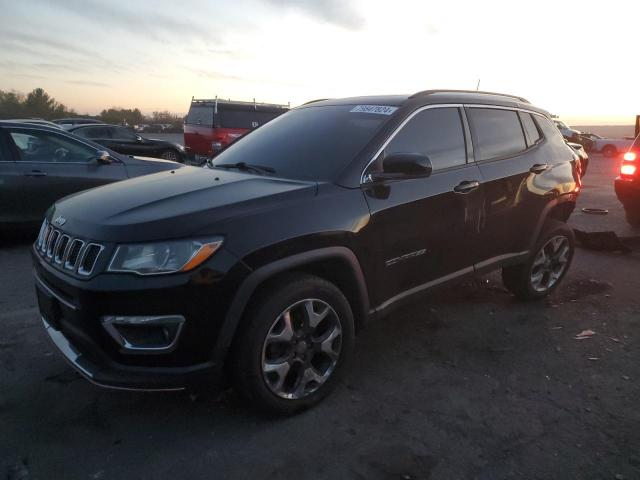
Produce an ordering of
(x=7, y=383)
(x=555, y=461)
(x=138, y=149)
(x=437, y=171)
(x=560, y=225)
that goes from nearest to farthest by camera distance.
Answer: (x=555, y=461), (x=7, y=383), (x=437, y=171), (x=560, y=225), (x=138, y=149)

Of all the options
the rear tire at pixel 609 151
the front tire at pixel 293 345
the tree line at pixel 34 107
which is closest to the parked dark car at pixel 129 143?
the front tire at pixel 293 345

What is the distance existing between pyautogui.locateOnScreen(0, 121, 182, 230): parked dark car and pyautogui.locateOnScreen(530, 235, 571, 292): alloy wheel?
17.2 feet

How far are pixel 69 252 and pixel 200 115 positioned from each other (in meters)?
12.3

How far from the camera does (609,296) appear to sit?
15.9 ft

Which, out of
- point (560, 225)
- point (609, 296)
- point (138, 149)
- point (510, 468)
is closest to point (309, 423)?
point (510, 468)

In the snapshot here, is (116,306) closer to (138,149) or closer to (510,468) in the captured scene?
(510,468)

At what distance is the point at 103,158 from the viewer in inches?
257

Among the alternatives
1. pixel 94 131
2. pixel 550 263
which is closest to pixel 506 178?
pixel 550 263

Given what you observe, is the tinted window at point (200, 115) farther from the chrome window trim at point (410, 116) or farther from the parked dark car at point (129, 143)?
the chrome window trim at point (410, 116)

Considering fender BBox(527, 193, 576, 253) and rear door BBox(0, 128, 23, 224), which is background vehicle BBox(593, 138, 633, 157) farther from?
rear door BBox(0, 128, 23, 224)

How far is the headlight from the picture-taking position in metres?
2.35

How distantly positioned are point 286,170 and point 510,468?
210 centimetres

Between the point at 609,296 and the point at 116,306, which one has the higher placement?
the point at 116,306

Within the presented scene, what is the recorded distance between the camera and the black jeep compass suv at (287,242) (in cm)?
238
